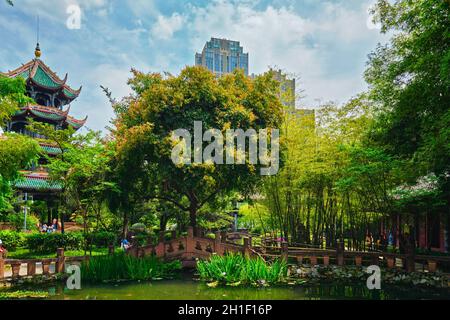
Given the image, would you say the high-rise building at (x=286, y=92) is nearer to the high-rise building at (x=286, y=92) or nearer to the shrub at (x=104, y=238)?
the high-rise building at (x=286, y=92)

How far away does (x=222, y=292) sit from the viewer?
28.3 feet

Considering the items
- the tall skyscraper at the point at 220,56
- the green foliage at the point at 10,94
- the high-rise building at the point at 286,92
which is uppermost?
the tall skyscraper at the point at 220,56

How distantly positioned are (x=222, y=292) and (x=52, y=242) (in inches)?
327

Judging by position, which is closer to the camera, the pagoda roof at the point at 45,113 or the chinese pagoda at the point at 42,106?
the chinese pagoda at the point at 42,106

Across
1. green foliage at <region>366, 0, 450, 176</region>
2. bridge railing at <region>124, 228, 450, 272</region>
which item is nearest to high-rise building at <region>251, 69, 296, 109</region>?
green foliage at <region>366, 0, 450, 176</region>

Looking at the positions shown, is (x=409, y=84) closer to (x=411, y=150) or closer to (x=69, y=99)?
(x=411, y=150)

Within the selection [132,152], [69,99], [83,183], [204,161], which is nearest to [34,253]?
[83,183]

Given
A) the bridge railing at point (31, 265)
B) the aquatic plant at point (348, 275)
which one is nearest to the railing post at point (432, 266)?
the aquatic plant at point (348, 275)

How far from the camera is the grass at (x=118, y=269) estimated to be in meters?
9.59

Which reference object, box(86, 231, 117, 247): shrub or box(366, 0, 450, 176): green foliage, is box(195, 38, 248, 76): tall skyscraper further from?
box(366, 0, 450, 176): green foliage

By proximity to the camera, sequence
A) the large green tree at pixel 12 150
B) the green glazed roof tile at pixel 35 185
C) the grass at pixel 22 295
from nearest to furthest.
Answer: the large green tree at pixel 12 150, the grass at pixel 22 295, the green glazed roof tile at pixel 35 185

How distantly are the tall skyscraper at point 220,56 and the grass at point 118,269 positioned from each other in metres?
62.3

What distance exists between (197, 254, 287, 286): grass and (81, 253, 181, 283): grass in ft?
4.55
